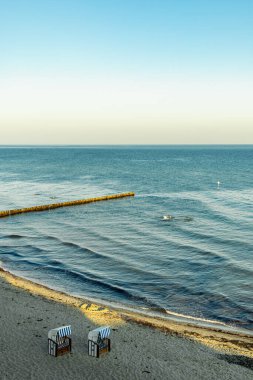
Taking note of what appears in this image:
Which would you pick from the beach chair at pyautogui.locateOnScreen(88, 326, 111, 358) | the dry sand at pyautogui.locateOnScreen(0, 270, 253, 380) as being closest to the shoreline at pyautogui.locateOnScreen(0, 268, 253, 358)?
the dry sand at pyautogui.locateOnScreen(0, 270, 253, 380)

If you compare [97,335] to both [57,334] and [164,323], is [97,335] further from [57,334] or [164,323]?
[164,323]

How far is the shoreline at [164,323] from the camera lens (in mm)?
20766

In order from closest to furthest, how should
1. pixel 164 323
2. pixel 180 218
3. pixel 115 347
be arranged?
pixel 115 347 < pixel 164 323 < pixel 180 218

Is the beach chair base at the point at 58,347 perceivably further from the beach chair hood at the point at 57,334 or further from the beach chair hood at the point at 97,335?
the beach chair hood at the point at 97,335

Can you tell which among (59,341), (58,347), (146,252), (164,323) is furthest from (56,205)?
(58,347)

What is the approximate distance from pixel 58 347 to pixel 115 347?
286 cm

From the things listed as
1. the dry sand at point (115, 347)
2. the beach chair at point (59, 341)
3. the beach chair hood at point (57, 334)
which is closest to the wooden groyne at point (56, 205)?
the dry sand at point (115, 347)

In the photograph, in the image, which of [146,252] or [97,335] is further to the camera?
[146,252]

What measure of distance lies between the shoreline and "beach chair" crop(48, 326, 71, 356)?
4.30 metres

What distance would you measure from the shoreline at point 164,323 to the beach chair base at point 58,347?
4.29 m

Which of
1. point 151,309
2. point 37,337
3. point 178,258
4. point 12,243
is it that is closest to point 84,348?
point 37,337

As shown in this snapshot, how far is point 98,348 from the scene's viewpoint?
18.2 metres

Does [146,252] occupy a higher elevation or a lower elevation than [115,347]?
lower

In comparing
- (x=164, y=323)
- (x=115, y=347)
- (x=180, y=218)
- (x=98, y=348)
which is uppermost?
(x=98, y=348)
